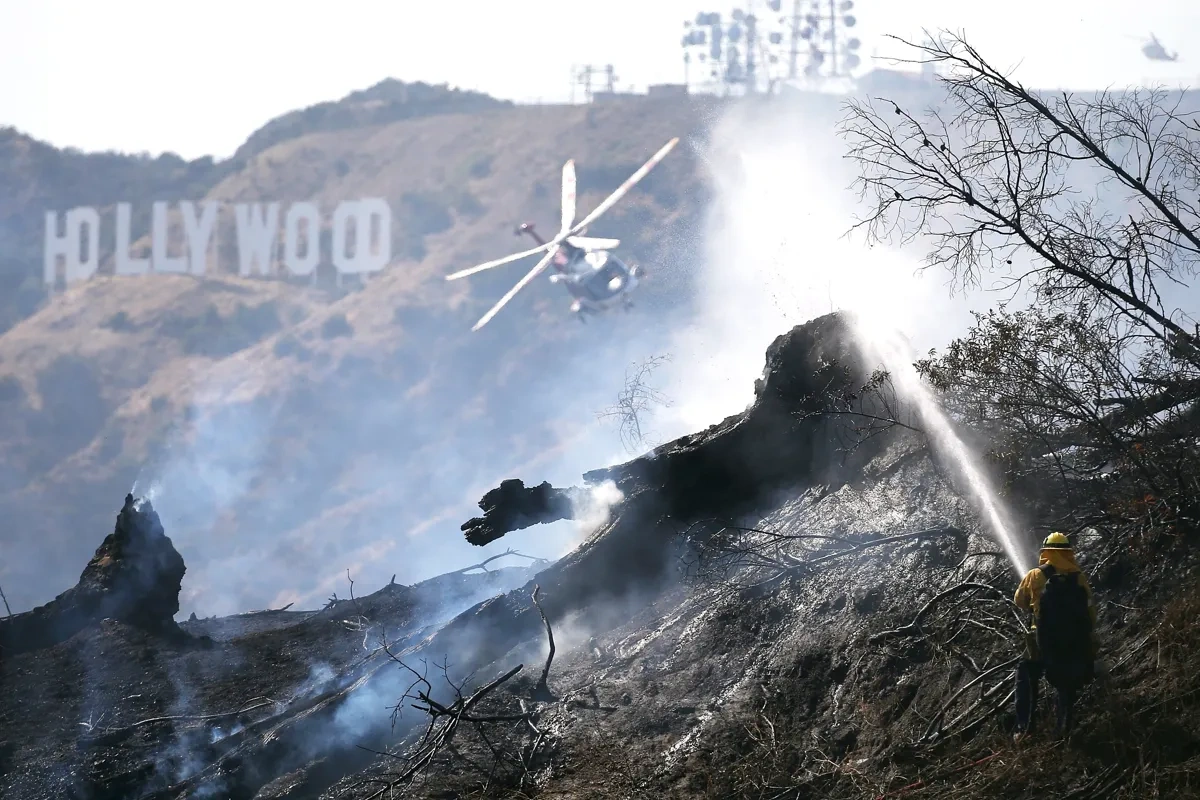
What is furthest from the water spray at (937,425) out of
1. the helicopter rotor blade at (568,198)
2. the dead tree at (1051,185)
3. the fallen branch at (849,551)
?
the helicopter rotor blade at (568,198)

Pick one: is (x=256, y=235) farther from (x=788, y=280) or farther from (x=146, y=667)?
(x=146, y=667)

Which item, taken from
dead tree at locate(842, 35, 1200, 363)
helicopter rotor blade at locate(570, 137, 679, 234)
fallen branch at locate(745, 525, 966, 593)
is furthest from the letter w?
dead tree at locate(842, 35, 1200, 363)

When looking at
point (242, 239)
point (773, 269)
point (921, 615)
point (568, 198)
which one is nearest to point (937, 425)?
point (921, 615)

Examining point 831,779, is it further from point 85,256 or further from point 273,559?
point 85,256

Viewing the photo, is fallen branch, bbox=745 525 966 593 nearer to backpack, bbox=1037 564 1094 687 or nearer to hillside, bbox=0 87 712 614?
backpack, bbox=1037 564 1094 687

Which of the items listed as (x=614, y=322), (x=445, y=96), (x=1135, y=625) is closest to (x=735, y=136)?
(x=614, y=322)
